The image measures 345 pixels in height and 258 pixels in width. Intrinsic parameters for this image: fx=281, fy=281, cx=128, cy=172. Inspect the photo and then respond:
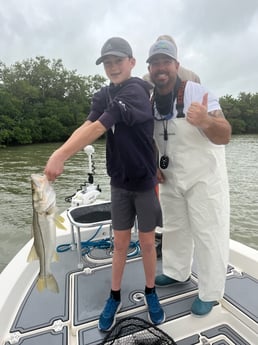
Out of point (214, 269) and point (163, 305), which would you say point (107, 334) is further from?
point (214, 269)

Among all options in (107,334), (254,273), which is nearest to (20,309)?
(107,334)

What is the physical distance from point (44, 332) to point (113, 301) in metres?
0.52

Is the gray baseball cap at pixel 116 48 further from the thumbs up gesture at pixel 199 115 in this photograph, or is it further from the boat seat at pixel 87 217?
the boat seat at pixel 87 217

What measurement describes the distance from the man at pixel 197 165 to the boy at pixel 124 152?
20 cm

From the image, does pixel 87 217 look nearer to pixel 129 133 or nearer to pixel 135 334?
pixel 135 334

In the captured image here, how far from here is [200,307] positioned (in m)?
2.10

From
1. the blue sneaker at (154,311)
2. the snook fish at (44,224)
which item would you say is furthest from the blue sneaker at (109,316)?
the snook fish at (44,224)

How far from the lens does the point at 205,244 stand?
79.4 inches

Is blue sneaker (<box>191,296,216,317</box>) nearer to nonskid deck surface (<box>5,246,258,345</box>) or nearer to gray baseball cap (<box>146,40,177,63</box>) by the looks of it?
nonskid deck surface (<box>5,246,258,345</box>)

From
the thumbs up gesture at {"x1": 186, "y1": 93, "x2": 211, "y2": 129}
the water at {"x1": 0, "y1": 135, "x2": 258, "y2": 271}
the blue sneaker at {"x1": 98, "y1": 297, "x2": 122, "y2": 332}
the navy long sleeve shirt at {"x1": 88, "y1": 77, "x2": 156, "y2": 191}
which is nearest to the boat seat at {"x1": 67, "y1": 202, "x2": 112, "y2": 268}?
the blue sneaker at {"x1": 98, "y1": 297, "x2": 122, "y2": 332}

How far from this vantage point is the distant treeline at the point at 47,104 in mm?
34281

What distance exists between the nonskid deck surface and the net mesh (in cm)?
12

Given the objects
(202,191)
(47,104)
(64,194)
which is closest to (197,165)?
(202,191)

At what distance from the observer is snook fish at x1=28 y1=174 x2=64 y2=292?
1.44 metres
